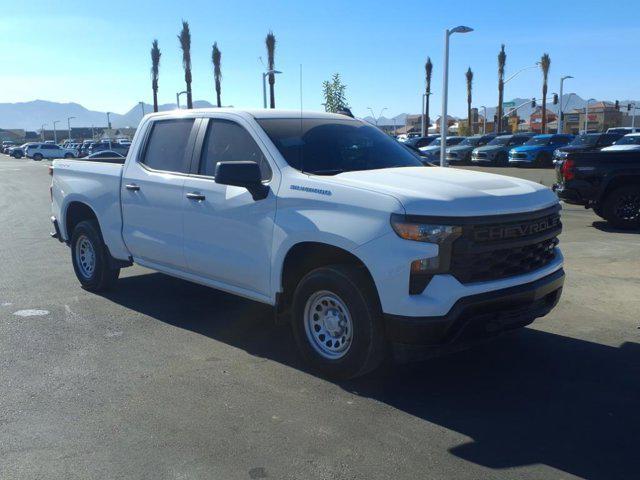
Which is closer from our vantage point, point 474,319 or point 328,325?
point 474,319

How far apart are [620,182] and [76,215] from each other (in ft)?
30.1

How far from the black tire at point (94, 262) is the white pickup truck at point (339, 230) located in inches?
31.0

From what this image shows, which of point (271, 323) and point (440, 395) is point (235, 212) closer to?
point (271, 323)

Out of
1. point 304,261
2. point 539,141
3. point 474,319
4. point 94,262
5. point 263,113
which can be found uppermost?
point 263,113

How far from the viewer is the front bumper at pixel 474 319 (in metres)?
4.04

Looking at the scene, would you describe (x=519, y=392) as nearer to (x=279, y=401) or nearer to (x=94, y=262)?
(x=279, y=401)

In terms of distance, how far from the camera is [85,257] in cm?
750

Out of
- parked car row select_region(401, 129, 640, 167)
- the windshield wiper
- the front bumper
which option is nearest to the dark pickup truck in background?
the front bumper

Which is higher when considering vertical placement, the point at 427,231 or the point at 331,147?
the point at 331,147

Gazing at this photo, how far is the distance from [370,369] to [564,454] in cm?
137

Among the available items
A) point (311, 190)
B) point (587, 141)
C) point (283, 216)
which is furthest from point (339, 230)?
point (587, 141)

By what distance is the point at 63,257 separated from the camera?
9.70m

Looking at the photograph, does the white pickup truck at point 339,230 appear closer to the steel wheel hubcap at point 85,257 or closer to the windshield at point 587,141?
the steel wheel hubcap at point 85,257

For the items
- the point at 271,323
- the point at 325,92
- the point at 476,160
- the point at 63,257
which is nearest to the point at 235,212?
the point at 271,323
